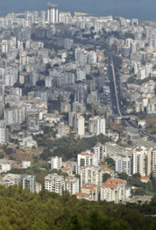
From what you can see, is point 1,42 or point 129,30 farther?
point 129,30

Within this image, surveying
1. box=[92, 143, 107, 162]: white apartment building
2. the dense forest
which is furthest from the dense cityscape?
the dense forest

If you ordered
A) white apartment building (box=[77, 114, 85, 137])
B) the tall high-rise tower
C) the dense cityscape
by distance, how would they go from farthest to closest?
the tall high-rise tower
white apartment building (box=[77, 114, 85, 137])
the dense cityscape

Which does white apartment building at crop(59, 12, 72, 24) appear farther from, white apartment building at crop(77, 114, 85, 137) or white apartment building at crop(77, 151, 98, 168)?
white apartment building at crop(77, 151, 98, 168)

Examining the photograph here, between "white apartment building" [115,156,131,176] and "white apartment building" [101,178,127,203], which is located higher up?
"white apartment building" [115,156,131,176]

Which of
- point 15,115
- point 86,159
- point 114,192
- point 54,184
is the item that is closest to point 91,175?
point 54,184

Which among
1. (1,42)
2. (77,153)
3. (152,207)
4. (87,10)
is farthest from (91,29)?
(152,207)

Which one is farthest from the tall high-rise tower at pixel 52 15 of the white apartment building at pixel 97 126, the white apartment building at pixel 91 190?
the white apartment building at pixel 91 190

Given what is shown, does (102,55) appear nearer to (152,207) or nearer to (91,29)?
(91,29)

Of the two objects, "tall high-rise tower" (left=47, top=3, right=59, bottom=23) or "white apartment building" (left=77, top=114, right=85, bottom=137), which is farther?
"tall high-rise tower" (left=47, top=3, right=59, bottom=23)
